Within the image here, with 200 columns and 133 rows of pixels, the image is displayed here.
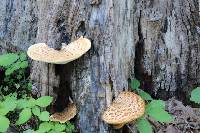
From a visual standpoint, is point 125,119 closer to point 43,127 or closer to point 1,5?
point 43,127

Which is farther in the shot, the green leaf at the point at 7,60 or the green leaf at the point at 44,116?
the green leaf at the point at 7,60

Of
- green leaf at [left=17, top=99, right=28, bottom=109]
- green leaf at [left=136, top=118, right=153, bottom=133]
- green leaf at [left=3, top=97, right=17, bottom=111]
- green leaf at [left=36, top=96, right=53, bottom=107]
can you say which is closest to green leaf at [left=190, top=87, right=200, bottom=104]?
green leaf at [left=136, top=118, right=153, bottom=133]

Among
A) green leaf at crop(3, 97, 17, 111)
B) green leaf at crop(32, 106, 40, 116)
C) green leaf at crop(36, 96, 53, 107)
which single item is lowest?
green leaf at crop(32, 106, 40, 116)

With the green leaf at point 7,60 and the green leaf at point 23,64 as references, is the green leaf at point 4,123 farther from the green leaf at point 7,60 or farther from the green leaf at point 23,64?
the green leaf at point 23,64

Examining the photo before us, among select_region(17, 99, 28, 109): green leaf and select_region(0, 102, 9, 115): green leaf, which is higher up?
select_region(17, 99, 28, 109): green leaf

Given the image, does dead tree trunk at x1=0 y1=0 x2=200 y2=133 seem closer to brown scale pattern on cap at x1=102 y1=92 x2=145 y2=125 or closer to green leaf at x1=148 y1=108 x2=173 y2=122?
brown scale pattern on cap at x1=102 y1=92 x2=145 y2=125

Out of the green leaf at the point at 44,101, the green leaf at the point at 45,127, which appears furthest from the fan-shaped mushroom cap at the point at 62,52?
the green leaf at the point at 45,127

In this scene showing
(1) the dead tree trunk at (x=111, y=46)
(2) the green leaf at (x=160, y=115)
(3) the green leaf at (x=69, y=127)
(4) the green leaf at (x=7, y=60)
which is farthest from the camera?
(4) the green leaf at (x=7, y=60)
